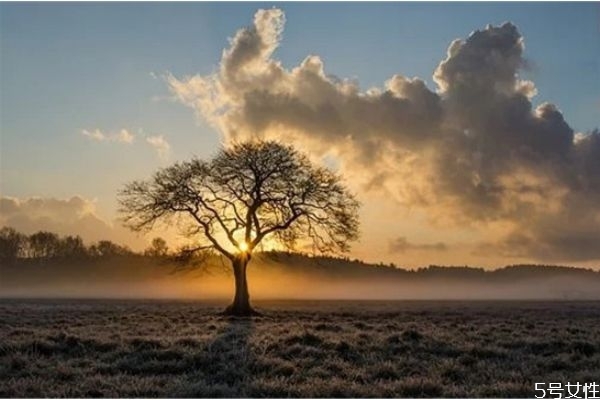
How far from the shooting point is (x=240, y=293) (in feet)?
167

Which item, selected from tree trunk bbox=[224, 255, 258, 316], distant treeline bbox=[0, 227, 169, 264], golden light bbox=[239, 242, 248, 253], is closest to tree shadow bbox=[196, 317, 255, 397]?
tree trunk bbox=[224, 255, 258, 316]

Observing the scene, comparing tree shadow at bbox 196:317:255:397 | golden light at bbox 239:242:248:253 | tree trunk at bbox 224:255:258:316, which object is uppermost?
golden light at bbox 239:242:248:253

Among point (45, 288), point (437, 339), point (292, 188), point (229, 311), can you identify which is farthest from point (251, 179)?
point (45, 288)

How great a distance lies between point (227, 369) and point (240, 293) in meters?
34.6

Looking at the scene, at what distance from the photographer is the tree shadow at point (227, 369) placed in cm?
1405

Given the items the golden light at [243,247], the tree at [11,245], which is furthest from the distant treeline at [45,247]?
the golden light at [243,247]

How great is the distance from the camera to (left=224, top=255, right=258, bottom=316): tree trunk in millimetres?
49406

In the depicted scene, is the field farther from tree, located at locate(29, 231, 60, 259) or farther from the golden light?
tree, located at locate(29, 231, 60, 259)

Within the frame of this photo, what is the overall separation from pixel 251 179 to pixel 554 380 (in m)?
38.2

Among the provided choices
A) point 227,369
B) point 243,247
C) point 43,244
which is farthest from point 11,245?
point 227,369

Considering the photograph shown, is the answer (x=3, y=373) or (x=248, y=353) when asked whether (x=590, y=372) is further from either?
(x=3, y=373)

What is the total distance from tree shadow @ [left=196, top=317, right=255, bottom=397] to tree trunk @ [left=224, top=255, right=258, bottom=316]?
27111 mm

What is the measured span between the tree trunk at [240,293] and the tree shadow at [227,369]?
88.9ft

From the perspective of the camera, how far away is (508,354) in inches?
783
